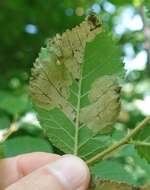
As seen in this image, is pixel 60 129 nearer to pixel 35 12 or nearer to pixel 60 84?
pixel 60 84

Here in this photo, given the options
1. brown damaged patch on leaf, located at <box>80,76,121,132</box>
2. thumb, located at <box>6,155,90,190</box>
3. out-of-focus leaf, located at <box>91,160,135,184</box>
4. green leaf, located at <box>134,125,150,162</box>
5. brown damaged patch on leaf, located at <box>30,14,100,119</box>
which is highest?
brown damaged patch on leaf, located at <box>30,14,100,119</box>

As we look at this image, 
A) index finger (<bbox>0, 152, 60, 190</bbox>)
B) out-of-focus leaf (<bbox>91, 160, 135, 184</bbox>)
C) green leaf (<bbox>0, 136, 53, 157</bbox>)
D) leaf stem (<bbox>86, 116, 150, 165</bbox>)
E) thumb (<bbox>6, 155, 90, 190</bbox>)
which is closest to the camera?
leaf stem (<bbox>86, 116, 150, 165</bbox>)

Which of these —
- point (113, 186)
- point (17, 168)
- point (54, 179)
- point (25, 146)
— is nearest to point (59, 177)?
point (54, 179)

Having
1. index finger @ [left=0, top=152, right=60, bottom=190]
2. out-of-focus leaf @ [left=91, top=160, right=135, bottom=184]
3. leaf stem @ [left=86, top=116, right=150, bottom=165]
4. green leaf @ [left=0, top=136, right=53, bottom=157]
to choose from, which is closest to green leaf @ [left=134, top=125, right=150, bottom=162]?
leaf stem @ [left=86, top=116, right=150, bottom=165]

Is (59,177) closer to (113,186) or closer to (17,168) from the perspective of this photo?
(113,186)

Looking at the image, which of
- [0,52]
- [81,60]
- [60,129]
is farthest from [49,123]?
[0,52]

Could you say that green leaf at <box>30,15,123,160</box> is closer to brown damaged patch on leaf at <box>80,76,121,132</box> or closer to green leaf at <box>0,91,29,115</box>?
brown damaged patch on leaf at <box>80,76,121,132</box>
